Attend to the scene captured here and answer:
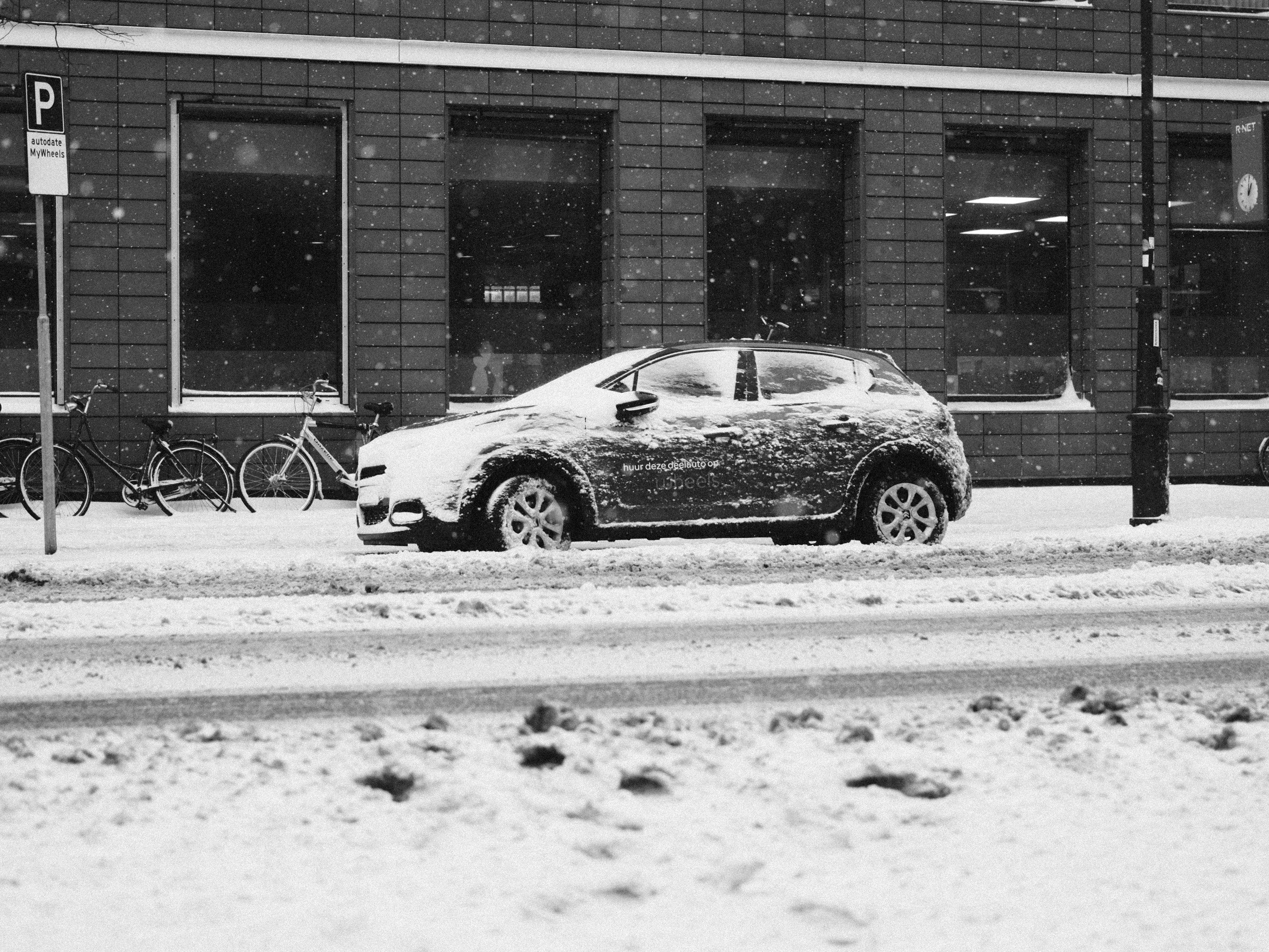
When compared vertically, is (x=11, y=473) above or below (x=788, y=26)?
below

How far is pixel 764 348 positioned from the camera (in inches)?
487

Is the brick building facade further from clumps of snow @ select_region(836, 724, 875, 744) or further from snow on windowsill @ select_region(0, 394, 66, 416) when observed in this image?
clumps of snow @ select_region(836, 724, 875, 744)

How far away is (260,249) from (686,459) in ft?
28.7

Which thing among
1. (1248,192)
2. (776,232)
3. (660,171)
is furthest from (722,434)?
(1248,192)

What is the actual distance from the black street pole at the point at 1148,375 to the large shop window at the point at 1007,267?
548cm

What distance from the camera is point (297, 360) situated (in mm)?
18656

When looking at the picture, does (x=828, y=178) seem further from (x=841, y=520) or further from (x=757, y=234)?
(x=841, y=520)

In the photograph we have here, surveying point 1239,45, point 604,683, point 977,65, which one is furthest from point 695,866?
point 1239,45

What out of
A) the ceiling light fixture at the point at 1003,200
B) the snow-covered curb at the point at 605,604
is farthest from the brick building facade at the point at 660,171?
the snow-covered curb at the point at 605,604

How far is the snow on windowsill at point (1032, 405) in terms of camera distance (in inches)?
810

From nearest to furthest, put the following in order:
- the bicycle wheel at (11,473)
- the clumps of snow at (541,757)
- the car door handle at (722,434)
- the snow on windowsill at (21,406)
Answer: the clumps of snow at (541,757) < the car door handle at (722,434) < the bicycle wheel at (11,473) < the snow on windowsill at (21,406)

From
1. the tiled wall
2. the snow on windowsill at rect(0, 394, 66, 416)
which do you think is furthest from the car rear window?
the snow on windowsill at rect(0, 394, 66, 416)

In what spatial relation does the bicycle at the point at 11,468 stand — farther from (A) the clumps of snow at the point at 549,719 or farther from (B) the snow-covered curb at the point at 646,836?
(A) the clumps of snow at the point at 549,719

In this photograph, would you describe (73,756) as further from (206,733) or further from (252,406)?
(252,406)
